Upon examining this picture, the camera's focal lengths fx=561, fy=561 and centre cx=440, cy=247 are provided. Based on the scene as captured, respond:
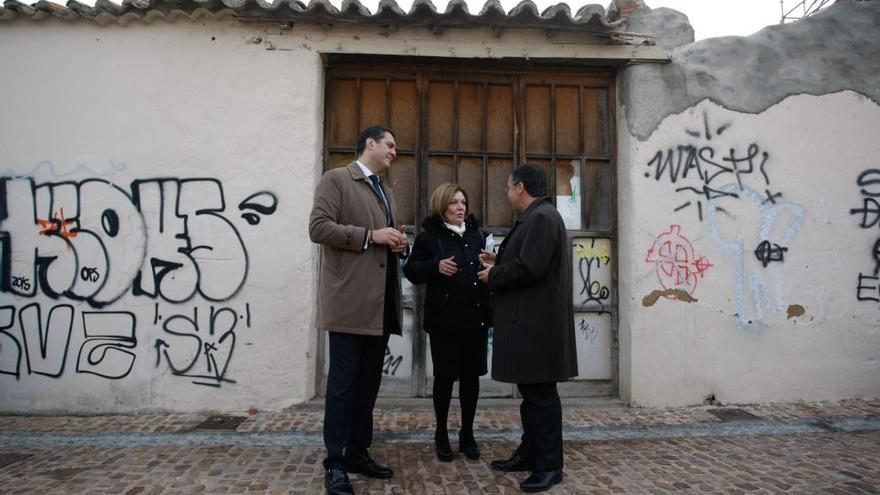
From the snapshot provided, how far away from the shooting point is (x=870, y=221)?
5324mm

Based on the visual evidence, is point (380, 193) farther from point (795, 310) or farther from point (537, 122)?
point (795, 310)

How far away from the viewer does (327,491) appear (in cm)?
328

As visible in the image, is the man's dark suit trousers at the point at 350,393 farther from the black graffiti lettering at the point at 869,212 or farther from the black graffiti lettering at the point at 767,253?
the black graffiti lettering at the point at 869,212

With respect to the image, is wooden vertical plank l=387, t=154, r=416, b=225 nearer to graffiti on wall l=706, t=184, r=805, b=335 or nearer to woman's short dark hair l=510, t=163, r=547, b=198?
woman's short dark hair l=510, t=163, r=547, b=198

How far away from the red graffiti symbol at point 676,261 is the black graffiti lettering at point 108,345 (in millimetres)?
4667

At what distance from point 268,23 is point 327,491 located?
395cm

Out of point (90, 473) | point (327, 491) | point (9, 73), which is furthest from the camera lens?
point (9, 73)

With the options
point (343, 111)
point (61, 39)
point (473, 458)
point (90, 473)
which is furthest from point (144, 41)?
point (473, 458)

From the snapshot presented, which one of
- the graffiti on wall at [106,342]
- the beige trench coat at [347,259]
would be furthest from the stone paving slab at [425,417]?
the beige trench coat at [347,259]

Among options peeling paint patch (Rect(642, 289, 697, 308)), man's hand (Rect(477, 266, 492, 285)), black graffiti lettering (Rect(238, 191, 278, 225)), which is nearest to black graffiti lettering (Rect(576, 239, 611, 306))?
peeling paint patch (Rect(642, 289, 697, 308))

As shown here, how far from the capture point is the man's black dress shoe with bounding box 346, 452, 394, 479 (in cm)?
347

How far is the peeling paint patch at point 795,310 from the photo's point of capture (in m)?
5.22

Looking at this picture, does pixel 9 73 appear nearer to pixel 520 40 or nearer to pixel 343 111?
pixel 343 111

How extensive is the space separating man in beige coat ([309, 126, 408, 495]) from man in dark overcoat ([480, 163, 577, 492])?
26.7 inches
